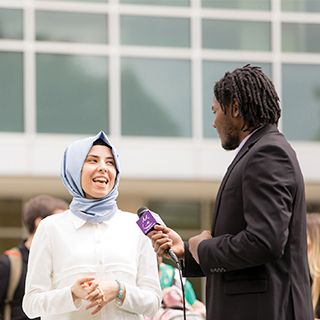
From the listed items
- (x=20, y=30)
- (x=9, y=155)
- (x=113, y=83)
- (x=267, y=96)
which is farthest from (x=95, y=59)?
(x=267, y=96)

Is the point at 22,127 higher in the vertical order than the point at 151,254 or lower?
higher

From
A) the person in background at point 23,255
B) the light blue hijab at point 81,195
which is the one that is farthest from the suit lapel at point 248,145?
the person in background at point 23,255

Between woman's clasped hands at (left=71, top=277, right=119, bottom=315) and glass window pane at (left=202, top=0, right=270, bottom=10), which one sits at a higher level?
glass window pane at (left=202, top=0, right=270, bottom=10)

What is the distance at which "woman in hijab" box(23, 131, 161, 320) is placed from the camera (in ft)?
10.5

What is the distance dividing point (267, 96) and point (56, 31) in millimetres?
11260

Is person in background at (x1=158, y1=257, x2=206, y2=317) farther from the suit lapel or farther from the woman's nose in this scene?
the suit lapel

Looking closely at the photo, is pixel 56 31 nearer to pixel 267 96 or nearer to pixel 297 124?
pixel 297 124

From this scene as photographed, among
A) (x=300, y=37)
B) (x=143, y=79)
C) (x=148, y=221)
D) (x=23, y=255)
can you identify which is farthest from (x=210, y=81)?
(x=148, y=221)

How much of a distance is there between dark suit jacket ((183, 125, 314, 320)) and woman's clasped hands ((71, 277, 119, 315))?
24.3 inches

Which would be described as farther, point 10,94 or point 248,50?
point 248,50

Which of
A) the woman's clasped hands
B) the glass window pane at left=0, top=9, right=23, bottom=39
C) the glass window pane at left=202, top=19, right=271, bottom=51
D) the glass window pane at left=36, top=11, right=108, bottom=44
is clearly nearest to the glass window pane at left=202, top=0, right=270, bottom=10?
the glass window pane at left=202, top=19, right=271, bottom=51

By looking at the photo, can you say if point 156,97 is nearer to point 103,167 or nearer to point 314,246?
point 314,246

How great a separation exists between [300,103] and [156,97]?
3427 mm

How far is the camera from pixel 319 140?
45.8ft
